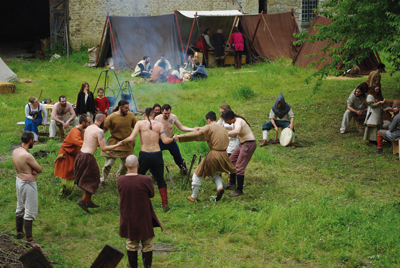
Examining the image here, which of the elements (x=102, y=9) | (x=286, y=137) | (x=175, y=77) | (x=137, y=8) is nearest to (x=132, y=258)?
(x=286, y=137)

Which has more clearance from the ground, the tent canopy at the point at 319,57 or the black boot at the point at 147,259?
the tent canopy at the point at 319,57

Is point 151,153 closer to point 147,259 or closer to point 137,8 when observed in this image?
point 147,259

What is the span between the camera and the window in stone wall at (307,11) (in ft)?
89.9

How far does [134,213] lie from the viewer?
15.9 feet

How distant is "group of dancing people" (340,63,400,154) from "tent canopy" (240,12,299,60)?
30.6ft

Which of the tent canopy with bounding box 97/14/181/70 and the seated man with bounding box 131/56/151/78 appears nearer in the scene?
the seated man with bounding box 131/56/151/78

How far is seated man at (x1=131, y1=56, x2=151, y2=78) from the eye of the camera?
58.9 feet

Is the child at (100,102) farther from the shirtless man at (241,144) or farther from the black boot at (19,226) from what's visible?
the black boot at (19,226)

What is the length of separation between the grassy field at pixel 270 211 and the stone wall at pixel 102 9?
11.5 metres

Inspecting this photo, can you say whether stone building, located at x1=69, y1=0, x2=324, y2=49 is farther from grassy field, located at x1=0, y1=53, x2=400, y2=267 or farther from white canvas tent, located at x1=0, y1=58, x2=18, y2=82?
grassy field, located at x1=0, y1=53, x2=400, y2=267

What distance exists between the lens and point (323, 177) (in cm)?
867

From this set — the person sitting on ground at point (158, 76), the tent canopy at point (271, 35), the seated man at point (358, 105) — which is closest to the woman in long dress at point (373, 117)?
the seated man at point (358, 105)

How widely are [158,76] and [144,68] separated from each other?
A: 1253mm

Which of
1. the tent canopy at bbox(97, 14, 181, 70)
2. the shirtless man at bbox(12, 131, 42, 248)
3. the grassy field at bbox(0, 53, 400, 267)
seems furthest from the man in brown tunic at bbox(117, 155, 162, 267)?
the tent canopy at bbox(97, 14, 181, 70)
